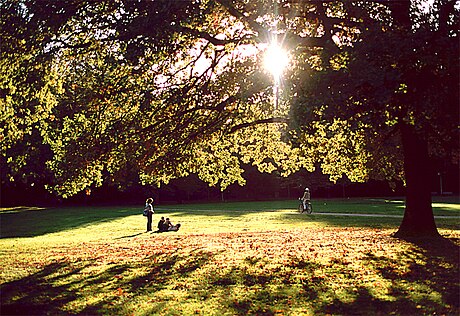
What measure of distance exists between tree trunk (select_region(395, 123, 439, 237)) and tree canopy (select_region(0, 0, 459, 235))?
7cm

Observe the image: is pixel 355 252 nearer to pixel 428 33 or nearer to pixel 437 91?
pixel 437 91

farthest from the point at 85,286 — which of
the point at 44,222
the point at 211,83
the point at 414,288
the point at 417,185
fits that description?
the point at 44,222

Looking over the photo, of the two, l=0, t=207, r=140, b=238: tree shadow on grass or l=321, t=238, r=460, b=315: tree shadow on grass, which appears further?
l=0, t=207, r=140, b=238: tree shadow on grass

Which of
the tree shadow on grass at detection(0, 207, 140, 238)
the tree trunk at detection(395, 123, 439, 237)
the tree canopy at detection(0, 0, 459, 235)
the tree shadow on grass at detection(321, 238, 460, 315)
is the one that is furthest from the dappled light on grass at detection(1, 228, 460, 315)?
the tree shadow on grass at detection(0, 207, 140, 238)

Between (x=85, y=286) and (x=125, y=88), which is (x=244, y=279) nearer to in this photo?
(x=85, y=286)

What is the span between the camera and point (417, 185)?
617 inches

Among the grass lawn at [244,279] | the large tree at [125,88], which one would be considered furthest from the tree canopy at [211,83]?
the grass lawn at [244,279]

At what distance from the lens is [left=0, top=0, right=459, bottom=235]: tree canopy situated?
34.4 feet

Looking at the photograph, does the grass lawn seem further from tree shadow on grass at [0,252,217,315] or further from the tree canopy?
the tree canopy

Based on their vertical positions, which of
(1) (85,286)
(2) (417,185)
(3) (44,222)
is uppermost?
(2) (417,185)

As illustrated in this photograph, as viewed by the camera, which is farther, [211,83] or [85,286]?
[211,83]

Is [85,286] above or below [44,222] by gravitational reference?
below

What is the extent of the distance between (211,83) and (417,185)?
7590 millimetres

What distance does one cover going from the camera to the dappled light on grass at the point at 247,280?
8.02 m
